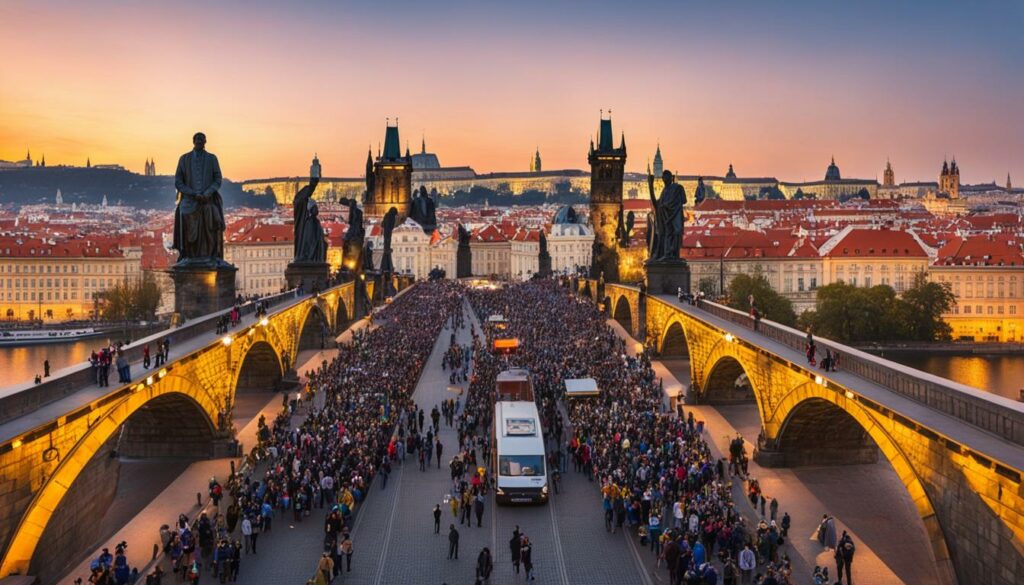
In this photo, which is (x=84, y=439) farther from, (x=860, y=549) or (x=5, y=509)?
(x=860, y=549)

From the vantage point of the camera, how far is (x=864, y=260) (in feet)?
323

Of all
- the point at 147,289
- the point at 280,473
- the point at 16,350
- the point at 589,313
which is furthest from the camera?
the point at 147,289

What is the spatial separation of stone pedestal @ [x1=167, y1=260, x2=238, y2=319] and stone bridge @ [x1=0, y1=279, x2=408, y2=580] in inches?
30.4

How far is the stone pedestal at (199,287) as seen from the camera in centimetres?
2994

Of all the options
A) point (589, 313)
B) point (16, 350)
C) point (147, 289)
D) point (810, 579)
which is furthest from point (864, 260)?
point (810, 579)

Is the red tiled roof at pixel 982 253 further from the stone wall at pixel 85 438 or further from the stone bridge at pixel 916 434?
the stone wall at pixel 85 438

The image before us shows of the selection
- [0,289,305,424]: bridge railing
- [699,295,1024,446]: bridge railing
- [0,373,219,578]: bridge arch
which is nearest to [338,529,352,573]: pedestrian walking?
[0,373,219,578]: bridge arch

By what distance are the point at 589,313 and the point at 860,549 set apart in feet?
155

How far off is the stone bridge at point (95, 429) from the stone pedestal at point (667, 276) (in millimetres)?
19821

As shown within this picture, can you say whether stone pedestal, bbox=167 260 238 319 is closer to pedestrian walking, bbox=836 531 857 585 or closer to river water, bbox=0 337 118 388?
pedestrian walking, bbox=836 531 857 585

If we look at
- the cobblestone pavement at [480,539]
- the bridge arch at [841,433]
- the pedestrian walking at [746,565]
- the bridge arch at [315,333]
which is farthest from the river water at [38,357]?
the pedestrian walking at [746,565]

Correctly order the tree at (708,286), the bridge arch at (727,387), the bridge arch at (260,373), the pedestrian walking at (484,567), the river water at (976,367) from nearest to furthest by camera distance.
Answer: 1. the pedestrian walking at (484,567)
2. the bridge arch at (727,387)
3. the bridge arch at (260,373)
4. the river water at (976,367)
5. the tree at (708,286)

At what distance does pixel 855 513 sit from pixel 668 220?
24086 millimetres

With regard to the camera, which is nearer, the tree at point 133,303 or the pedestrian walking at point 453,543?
the pedestrian walking at point 453,543
